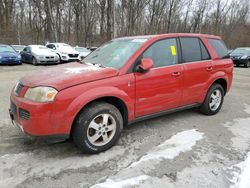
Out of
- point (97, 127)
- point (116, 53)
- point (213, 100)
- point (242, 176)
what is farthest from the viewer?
point (213, 100)

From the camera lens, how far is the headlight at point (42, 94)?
291 cm

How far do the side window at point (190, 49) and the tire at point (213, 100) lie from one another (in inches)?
31.8

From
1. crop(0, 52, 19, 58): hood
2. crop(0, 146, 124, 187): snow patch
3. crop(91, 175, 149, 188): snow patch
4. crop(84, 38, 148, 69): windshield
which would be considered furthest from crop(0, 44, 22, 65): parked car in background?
crop(91, 175, 149, 188): snow patch

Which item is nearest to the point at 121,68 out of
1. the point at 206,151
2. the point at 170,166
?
the point at 170,166

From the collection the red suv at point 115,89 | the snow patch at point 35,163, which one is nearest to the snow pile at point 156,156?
the snow patch at point 35,163

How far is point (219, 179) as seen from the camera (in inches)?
108

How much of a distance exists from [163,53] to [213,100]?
1.85 meters

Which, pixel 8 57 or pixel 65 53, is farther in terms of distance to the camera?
pixel 65 53

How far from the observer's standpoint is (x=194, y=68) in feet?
14.4

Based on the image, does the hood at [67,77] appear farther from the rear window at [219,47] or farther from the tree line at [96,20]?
the tree line at [96,20]

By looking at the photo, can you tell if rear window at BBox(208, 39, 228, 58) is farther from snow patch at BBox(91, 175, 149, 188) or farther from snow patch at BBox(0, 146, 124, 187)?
snow patch at BBox(91, 175, 149, 188)

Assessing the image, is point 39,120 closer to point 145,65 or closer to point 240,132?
point 145,65

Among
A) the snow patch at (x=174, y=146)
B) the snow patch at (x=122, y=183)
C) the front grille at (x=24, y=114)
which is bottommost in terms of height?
the snow patch at (x=122, y=183)

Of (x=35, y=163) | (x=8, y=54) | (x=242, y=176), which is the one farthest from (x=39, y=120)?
(x=8, y=54)
